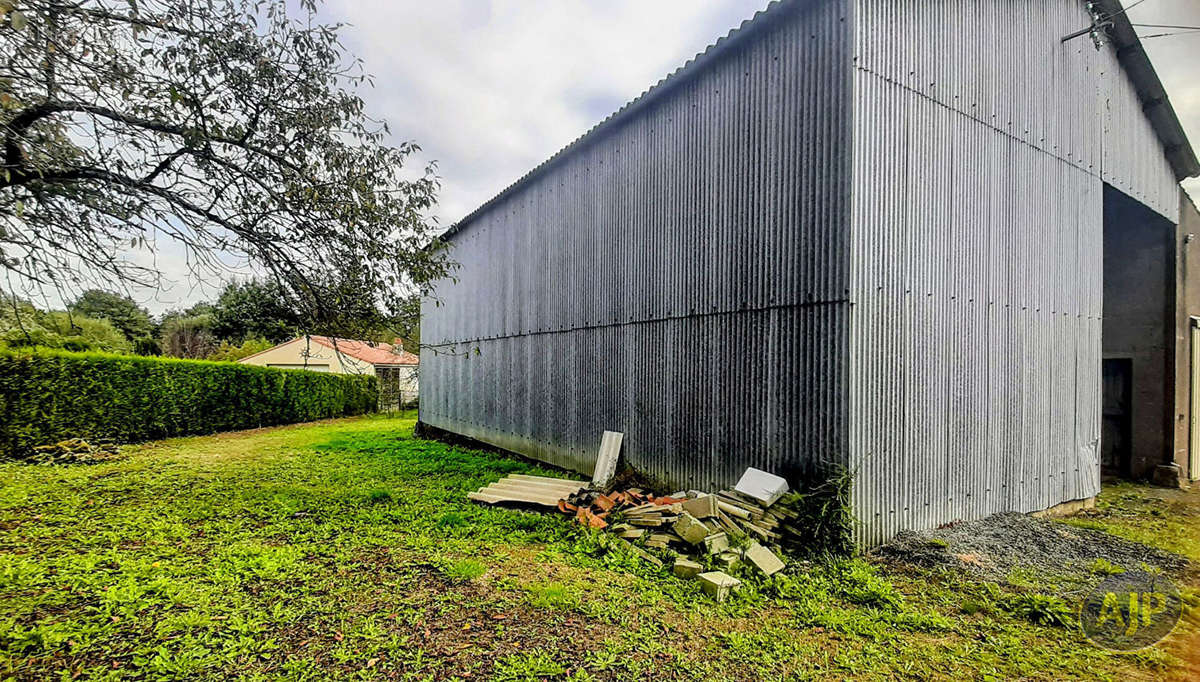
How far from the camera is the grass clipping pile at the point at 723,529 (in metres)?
4.23

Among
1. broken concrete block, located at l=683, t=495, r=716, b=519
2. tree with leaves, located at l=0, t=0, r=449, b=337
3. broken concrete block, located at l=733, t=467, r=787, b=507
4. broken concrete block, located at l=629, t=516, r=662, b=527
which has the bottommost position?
broken concrete block, located at l=629, t=516, r=662, b=527

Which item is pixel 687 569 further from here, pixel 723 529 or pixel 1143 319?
pixel 1143 319

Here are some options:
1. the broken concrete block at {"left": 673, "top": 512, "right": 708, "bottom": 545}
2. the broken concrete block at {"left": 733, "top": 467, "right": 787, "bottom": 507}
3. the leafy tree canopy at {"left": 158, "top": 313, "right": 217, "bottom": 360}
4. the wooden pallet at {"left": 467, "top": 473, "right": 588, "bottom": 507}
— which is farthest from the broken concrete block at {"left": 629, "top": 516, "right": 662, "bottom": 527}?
the leafy tree canopy at {"left": 158, "top": 313, "right": 217, "bottom": 360}

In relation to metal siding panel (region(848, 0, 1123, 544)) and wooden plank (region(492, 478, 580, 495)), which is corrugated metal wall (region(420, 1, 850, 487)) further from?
wooden plank (region(492, 478, 580, 495))

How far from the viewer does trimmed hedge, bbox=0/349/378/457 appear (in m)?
9.02

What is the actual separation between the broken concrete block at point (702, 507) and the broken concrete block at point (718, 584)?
0.72m

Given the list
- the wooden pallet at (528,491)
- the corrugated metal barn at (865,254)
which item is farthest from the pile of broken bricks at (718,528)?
the wooden pallet at (528,491)

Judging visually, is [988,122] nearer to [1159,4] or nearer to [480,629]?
[1159,4]

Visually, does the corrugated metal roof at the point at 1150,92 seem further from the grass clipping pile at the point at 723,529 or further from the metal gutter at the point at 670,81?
the grass clipping pile at the point at 723,529

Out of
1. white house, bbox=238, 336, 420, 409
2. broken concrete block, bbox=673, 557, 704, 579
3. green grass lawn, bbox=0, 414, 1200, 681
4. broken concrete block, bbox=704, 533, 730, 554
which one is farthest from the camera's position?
white house, bbox=238, 336, 420, 409

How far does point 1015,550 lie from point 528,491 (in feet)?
16.3

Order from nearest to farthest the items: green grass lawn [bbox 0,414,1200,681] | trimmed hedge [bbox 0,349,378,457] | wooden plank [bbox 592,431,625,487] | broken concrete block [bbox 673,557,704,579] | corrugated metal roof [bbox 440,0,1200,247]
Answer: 1. green grass lawn [bbox 0,414,1200,681]
2. broken concrete block [bbox 673,557,704,579]
3. corrugated metal roof [bbox 440,0,1200,247]
4. wooden plank [bbox 592,431,625,487]
5. trimmed hedge [bbox 0,349,378,457]

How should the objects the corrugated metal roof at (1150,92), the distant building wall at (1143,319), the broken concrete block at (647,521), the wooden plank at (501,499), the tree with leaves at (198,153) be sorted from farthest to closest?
the distant building wall at (1143,319)
the corrugated metal roof at (1150,92)
the wooden plank at (501,499)
the broken concrete block at (647,521)
the tree with leaves at (198,153)

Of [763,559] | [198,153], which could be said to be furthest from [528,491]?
[198,153]
